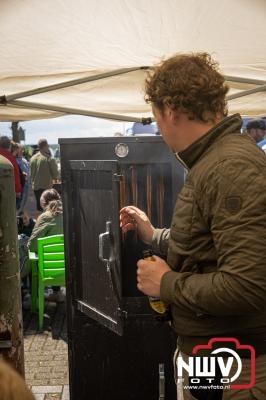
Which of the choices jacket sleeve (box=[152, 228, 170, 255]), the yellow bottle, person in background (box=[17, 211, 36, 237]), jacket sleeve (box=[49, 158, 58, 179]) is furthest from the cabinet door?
jacket sleeve (box=[49, 158, 58, 179])

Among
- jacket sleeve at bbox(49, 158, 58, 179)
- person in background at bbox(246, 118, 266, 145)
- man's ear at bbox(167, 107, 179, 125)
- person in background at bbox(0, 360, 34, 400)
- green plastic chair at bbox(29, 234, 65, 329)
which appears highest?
man's ear at bbox(167, 107, 179, 125)

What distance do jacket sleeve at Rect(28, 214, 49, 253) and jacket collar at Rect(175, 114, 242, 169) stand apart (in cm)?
377

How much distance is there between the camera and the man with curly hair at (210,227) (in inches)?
57.9

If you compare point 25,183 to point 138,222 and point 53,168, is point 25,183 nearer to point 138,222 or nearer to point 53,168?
point 53,168

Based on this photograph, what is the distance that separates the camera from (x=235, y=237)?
1.46 m

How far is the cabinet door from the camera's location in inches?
101

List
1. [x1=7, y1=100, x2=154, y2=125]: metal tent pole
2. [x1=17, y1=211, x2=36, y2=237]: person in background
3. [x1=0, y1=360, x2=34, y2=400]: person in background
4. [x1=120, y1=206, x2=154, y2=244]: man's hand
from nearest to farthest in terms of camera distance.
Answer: [x1=0, y1=360, x2=34, y2=400]: person in background < [x1=120, y1=206, x2=154, y2=244]: man's hand < [x1=7, y1=100, x2=154, y2=125]: metal tent pole < [x1=17, y1=211, x2=36, y2=237]: person in background

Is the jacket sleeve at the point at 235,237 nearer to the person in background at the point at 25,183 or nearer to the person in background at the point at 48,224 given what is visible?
the person in background at the point at 48,224

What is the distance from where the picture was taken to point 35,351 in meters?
4.73

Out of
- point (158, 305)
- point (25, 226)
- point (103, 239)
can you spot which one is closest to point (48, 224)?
point (25, 226)

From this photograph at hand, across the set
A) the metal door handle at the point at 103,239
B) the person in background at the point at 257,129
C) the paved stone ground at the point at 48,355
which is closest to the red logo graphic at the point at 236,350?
the metal door handle at the point at 103,239

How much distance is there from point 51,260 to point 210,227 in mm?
3769

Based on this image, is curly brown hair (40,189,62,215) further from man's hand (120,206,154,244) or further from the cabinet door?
man's hand (120,206,154,244)

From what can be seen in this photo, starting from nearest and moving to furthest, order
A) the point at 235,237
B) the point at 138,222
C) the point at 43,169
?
the point at 235,237
the point at 138,222
the point at 43,169
